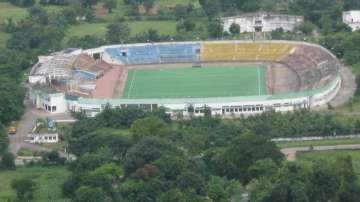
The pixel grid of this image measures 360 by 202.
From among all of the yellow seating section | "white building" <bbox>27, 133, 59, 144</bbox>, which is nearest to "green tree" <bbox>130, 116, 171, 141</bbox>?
"white building" <bbox>27, 133, 59, 144</bbox>

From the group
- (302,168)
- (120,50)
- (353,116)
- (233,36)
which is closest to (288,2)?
(233,36)

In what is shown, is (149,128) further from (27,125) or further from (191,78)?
(191,78)

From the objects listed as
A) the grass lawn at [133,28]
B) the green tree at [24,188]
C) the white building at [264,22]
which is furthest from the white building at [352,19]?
the green tree at [24,188]

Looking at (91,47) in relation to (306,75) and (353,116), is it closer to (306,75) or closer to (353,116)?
(306,75)

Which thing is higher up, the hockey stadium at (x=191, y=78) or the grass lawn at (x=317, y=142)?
the hockey stadium at (x=191, y=78)

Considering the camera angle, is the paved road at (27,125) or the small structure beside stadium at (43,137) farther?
the small structure beside stadium at (43,137)

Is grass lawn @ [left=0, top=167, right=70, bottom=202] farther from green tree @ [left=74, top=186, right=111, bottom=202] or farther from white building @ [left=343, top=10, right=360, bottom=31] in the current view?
white building @ [left=343, top=10, right=360, bottom=31]

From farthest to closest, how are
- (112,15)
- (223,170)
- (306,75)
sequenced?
1. (112,15)
2. (306,75)
3. (223,170)

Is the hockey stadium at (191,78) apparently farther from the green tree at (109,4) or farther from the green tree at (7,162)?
the green tree at (109,4)
